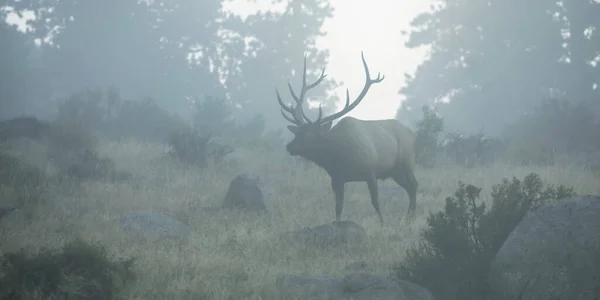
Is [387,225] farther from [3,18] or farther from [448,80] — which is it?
[3,18]

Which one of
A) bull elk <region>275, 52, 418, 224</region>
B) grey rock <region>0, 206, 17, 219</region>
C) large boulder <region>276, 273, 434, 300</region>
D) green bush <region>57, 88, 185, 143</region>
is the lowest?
large boulder <region>276, 273, 434, 300</region>

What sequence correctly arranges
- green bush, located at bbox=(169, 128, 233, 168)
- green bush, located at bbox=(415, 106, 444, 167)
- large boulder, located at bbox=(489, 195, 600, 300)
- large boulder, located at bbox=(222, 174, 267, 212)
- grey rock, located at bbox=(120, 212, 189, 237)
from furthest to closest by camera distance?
green bush, located at bbox=(415, 106, 444, 167)
green bush, located at bbox=(169, 128, 233, 168)
large boulder, located at bbox=(222, 174, 267, 212)
grey rock, located at bbox=(120, 212, 189, 237)
large boulder, located at bbox=(489, 195, 600, 300)

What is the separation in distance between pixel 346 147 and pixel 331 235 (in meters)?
3.27

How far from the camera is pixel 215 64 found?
4697 centimetres

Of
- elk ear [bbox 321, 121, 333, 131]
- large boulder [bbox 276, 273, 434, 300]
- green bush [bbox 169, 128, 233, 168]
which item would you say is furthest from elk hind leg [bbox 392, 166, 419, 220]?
large boulder [bbox 276, 273, 434, 300]

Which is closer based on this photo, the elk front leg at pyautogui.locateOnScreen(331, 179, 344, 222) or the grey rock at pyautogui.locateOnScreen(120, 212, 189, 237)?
the grey rock at pyautogui.locateOnScreen(120, 212, 189, 237)

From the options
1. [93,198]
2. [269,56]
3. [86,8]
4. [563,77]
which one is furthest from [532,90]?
[93,198]

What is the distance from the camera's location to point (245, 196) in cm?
1167

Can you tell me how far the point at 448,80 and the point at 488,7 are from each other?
540 cm

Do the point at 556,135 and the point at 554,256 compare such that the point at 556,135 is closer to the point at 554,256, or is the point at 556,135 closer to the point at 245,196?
the point at 245,196

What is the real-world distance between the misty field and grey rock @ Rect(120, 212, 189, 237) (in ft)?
0.74

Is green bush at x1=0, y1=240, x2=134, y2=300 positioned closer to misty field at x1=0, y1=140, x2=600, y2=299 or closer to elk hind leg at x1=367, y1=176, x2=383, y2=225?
misty field at x1=0, y1=140, x2=600, y2=299

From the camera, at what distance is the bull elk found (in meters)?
11.3

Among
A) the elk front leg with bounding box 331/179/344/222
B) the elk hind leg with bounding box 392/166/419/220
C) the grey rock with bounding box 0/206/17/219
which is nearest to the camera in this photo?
the grey rock with bounding box 0/206/17/219
